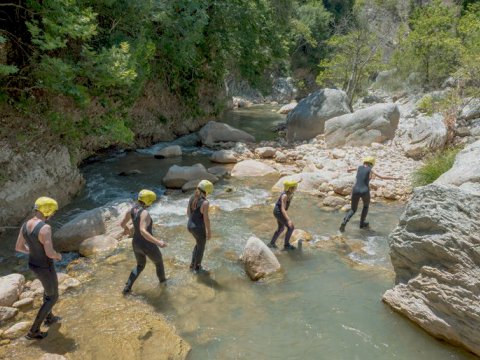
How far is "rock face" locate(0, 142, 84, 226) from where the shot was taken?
870 cm

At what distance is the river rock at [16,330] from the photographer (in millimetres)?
5223

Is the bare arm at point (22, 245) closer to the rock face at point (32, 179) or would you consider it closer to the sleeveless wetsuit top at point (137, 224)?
the sleeveless wetsuit top at point (137, 224)

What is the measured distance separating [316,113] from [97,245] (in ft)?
42.8

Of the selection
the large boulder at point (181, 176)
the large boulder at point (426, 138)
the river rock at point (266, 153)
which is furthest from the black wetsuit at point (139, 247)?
the large boulder at point (426, 138)

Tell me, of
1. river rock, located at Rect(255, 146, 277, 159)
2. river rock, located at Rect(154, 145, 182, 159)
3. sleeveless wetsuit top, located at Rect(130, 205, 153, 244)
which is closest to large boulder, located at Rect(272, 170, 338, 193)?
river rock, located at Rect(255, 146, 277, 159)

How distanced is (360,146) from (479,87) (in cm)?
477

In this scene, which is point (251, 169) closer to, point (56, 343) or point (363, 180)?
point (363, 180)

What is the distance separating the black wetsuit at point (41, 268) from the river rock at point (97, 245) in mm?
2650

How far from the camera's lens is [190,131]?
1970 cm

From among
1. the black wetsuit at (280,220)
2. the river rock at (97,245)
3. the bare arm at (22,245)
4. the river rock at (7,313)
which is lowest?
the river rock at (97,245)

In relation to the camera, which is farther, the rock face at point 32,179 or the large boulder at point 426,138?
the large boulder at point 426,138

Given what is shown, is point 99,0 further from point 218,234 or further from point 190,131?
point 190,131

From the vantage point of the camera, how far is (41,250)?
5059 millimetres

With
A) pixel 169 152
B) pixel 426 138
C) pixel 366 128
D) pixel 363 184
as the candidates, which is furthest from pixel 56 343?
pixel 366 128
